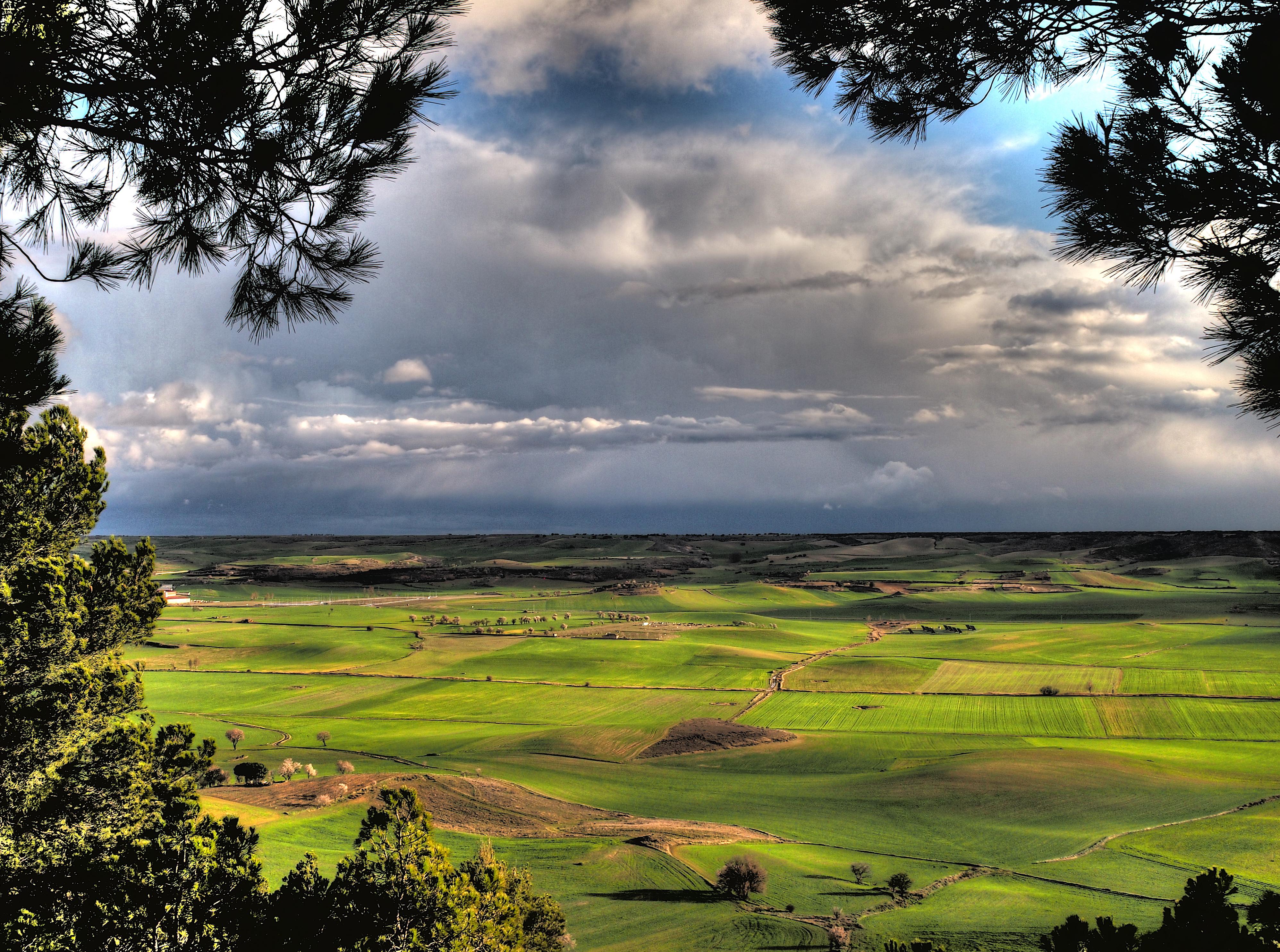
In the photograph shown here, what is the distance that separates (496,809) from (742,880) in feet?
45.1

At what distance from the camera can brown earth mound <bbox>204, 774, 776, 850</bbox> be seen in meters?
33.6

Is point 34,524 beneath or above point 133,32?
beneath

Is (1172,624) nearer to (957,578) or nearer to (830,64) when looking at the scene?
(957,578)

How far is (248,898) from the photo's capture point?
36.2ft

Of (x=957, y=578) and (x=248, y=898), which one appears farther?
(x=957, y=578)

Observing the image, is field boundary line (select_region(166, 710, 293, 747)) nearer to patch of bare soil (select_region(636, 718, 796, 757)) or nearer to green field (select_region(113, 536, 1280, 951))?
green field (select_region(113, 536, 1280, 951))

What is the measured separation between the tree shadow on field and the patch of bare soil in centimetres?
2239

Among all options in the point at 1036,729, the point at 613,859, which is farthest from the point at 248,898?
the point at 1036,729

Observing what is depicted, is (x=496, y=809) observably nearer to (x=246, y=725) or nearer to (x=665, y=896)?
(x=665, y=896)

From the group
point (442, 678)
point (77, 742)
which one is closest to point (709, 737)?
point (442, 678)

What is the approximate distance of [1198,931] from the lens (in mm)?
6965

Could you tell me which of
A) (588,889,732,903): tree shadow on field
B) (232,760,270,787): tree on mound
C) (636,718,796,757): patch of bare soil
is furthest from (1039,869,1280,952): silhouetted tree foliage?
(636,718,796,757): patch of bare soil

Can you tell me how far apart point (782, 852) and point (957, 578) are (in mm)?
161217

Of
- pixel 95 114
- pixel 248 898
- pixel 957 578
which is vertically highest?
pixel 95 114
